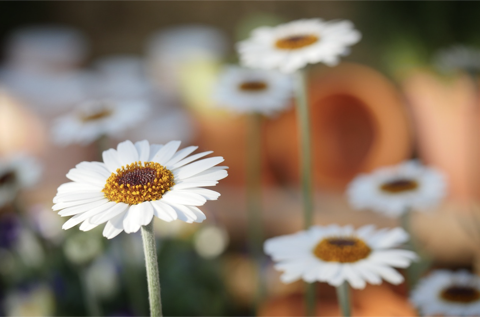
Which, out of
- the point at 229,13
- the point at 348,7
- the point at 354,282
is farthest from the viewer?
the point at 229,13

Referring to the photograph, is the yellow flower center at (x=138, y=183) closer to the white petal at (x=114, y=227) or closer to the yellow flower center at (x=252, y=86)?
the white petal at (x=114, y=227)

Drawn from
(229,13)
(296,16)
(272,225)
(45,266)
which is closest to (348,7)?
(296,16)

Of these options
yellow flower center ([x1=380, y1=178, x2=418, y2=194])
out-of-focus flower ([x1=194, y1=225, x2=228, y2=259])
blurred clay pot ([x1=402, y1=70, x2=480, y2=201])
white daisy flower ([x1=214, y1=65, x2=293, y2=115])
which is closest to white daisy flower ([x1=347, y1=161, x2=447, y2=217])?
yellow flower center ([x1=380, y1=178, x2=418, y2=194])

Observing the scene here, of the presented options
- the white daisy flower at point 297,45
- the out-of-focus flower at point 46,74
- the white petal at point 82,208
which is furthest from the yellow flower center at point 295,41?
the out-of-focus flower at point 46,74

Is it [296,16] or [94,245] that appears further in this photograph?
[296,16]

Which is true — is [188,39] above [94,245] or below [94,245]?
above

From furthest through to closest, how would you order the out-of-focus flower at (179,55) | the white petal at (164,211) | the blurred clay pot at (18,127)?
the out-of-focus flower at (179,55), the blurred clay pot at (18,127), the white petal at (164,211)

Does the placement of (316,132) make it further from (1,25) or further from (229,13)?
(1,25)
